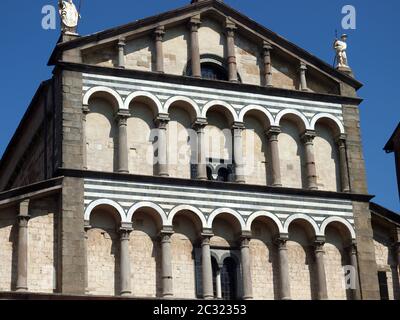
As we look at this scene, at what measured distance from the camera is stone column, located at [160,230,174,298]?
28.8 meters

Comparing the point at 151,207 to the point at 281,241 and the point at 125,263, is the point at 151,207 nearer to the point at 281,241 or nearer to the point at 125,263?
the point at 125,263

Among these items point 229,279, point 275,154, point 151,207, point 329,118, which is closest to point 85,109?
point 151,207

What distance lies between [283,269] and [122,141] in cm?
599

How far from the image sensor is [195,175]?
1211 inches

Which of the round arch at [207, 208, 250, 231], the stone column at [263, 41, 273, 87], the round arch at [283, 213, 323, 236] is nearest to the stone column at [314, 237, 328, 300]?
the round arch at [283, 213, 323, 236]

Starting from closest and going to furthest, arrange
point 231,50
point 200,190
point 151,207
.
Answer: point 151,207
point 200,190
point 231,50

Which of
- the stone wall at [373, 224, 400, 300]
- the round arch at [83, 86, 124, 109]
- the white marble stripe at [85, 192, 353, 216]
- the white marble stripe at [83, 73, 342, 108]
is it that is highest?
the white marble stripe at [83, 73, 342, 108]

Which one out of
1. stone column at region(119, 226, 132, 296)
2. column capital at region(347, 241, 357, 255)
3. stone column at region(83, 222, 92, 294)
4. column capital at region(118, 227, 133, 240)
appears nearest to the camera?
stone column at region(83, 222, 92, 294)

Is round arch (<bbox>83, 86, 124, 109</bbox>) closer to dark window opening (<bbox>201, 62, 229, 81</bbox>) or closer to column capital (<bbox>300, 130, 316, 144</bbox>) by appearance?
dark window opening (<bbox>201, 62, 229, 81</bbox>)

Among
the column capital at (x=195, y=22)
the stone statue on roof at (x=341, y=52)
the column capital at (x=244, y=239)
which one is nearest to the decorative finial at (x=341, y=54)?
the stone statue on roof at (x=341, y=52)

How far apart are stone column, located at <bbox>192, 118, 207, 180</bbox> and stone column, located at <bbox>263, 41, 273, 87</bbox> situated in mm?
2752

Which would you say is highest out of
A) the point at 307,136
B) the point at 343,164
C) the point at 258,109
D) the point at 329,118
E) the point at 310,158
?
the point at 258,109

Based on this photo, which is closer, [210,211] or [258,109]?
[210,211]

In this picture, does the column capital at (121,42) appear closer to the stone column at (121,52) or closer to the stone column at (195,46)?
the stone column at (121,52)
